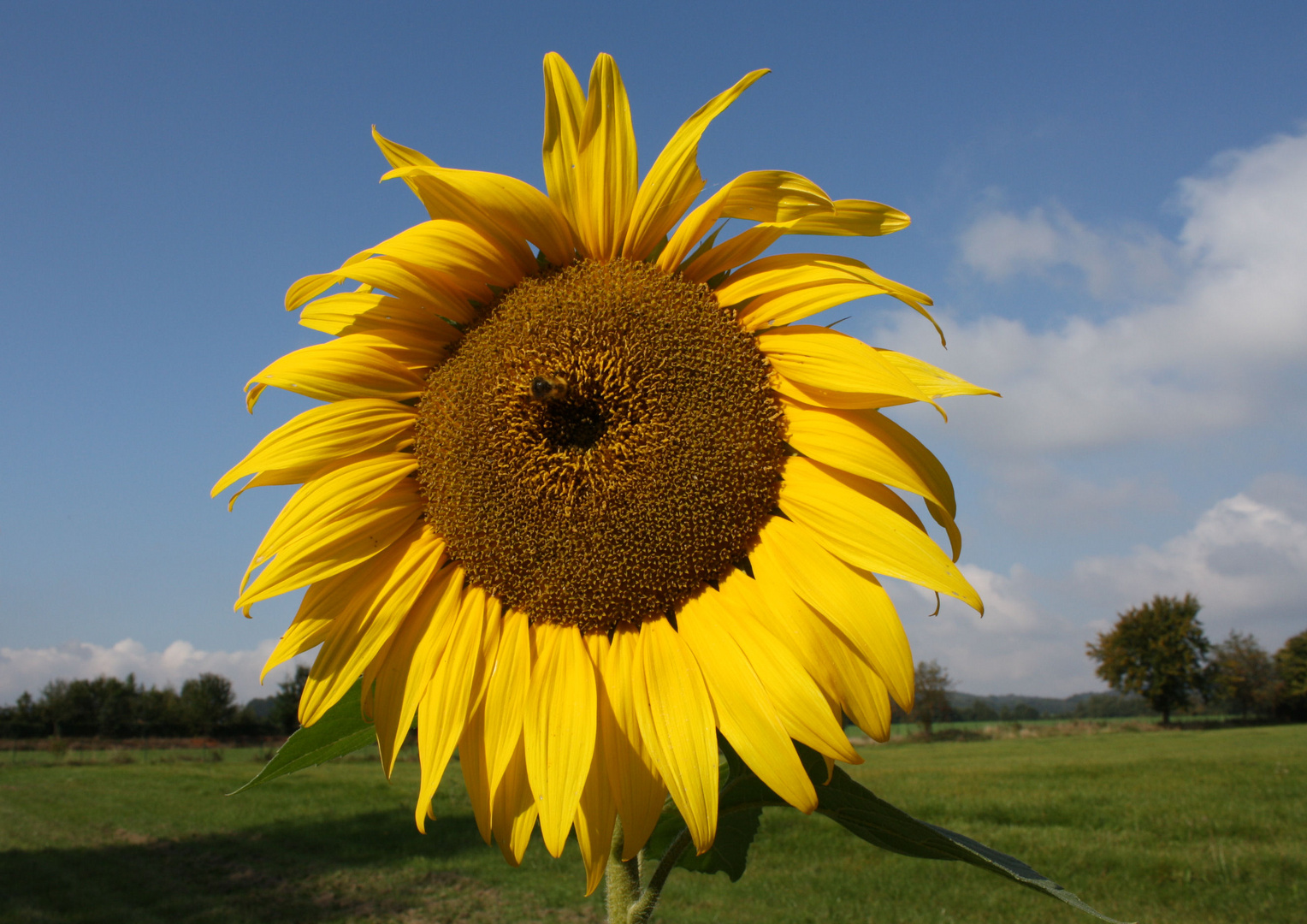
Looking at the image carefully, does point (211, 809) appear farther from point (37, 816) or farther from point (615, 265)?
point (615, 265)

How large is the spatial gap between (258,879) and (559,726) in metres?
15.3

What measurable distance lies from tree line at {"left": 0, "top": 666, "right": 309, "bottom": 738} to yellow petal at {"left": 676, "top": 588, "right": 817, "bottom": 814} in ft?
206

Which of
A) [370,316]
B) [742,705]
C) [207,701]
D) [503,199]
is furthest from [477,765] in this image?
[207,701]

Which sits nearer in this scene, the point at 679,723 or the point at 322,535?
the point at 679,723

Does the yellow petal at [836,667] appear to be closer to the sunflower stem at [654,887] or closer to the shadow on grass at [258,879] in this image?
the sunflower stem at [654,887]

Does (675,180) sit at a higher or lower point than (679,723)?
higher

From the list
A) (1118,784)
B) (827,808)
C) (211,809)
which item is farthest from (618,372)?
(211,809)

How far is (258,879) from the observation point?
13.7 m

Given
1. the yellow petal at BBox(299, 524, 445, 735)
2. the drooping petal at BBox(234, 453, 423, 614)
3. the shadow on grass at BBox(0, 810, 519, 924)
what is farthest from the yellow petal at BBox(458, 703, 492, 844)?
the shadow on grass at BBox(0, 810, 519, 924)

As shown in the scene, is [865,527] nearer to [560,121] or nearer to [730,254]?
[730,254]

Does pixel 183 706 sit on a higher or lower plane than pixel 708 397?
lower

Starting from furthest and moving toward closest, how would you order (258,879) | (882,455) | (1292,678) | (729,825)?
(1292,678) < (258,879) < (729,825) < (882,455)

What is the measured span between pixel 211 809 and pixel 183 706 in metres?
49.8

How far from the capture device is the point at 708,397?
1.41 meters
